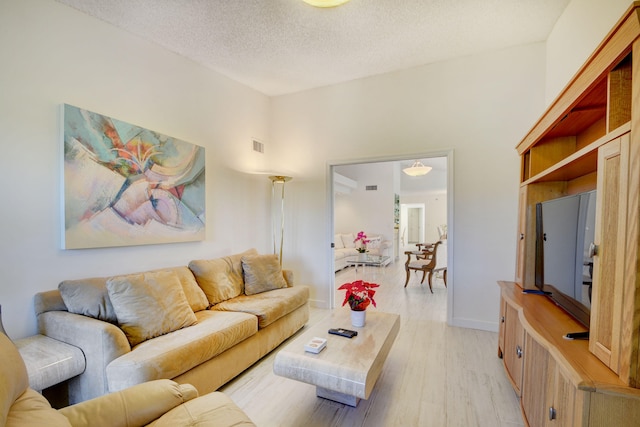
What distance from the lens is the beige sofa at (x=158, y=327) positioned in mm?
1745

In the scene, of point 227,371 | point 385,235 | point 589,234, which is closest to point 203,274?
point 227,371

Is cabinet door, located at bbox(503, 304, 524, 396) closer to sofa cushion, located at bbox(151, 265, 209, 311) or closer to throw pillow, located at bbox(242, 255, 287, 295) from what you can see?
throw pillow, located at bbox(242, 255, 287, 295)

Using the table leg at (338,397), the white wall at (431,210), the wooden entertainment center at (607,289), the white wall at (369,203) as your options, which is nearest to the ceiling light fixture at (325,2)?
the wooden entertainment center at (607,289)

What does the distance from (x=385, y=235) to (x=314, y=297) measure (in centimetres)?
459

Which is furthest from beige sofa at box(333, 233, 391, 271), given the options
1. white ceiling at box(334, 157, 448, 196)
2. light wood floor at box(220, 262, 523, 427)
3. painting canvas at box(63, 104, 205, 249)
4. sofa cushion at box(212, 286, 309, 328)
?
painting canvas at box(63, 104, 205, 249)

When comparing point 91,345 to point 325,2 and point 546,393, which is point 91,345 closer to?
point 546,393

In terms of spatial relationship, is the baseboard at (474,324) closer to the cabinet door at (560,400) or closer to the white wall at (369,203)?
the cabinet door at (560,400)

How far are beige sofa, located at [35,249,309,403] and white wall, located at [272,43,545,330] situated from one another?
7.53 feet

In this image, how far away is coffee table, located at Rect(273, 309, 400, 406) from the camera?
1669mm

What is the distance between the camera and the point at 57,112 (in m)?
2.20

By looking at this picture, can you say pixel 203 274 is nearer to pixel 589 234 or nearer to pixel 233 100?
pixel 233 100

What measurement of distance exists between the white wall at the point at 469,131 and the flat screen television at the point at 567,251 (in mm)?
1167

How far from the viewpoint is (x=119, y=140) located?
2525 millimetres

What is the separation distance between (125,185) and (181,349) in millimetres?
1597
